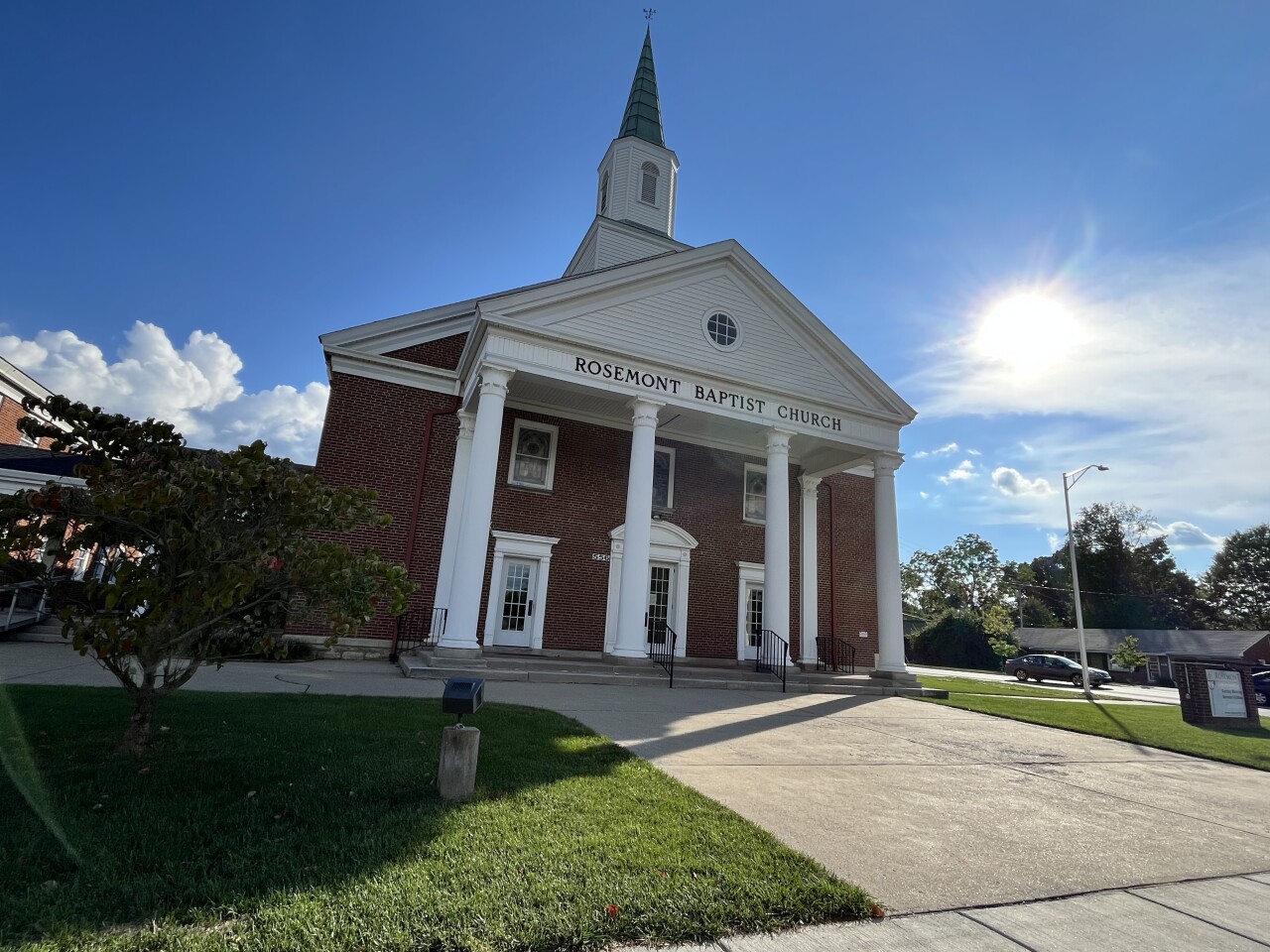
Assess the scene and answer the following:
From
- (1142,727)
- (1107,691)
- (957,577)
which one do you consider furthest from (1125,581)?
(1142,727)

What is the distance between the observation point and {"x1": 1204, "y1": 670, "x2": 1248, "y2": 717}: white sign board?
13.4 metres

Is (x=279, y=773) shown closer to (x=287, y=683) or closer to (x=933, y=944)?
(x=933, y=944)

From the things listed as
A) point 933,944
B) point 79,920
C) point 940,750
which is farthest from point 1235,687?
point 79,920

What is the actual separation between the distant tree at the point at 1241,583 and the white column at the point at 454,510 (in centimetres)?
7625

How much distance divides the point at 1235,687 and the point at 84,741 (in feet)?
62.7

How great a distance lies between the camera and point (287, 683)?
9438 millimetres

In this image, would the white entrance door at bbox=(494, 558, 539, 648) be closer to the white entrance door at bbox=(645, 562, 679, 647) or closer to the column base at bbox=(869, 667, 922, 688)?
the white entrance door at bbox=(645, 562, 679, 647)

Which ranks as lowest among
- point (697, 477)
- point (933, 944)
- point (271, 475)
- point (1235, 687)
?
point (933, 944)

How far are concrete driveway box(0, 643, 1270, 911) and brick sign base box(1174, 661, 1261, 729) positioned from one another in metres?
5.64

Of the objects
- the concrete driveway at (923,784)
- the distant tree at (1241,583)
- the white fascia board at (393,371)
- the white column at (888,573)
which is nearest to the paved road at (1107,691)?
the white column at (888,573)

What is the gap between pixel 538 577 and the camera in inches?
631

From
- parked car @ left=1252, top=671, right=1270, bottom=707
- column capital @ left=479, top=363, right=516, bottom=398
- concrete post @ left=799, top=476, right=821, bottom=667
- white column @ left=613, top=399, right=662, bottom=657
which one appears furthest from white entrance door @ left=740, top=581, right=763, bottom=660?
parked car @ left=1252, top=671, right=1270, bottom=707

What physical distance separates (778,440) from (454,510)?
7.82 m

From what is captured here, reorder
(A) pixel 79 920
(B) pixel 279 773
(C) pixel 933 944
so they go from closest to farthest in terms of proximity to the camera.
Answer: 1. (A) pixel 79 920
2. (C) pixel 933 944
3. (B) pixel 279 773
